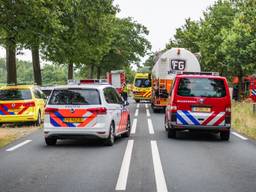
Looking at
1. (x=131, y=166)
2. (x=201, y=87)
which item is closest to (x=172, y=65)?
(x=201, y=87)

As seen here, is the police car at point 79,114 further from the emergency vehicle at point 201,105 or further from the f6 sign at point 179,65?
the f6 sign at point 179,65

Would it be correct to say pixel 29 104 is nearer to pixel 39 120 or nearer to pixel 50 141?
pixel 39 120

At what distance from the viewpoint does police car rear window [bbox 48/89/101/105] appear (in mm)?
13172

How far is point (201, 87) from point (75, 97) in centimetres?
391

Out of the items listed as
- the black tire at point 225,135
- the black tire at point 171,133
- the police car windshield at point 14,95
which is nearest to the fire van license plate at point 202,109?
the black tire at point 225,135

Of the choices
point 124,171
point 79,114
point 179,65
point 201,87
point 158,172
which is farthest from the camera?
point 179,65

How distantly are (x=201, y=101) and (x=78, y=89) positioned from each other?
12.1 ft

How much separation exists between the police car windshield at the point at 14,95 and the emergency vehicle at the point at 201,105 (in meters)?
7.05

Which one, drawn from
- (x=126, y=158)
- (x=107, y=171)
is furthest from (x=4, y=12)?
(x=107, y=171)

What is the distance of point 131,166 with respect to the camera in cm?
987

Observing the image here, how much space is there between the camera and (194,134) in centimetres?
1723

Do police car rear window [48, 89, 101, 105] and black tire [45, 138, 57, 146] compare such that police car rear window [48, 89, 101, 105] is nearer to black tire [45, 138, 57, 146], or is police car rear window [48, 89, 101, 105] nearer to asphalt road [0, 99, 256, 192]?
black tire [45, 138, 57, 146]

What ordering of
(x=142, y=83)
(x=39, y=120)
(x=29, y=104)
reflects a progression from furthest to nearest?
1. (x=142, y=83)
2. (x=39, y=120)
3. (x=29, y=104)

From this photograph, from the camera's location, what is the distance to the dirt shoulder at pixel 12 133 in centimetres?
1514
